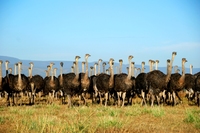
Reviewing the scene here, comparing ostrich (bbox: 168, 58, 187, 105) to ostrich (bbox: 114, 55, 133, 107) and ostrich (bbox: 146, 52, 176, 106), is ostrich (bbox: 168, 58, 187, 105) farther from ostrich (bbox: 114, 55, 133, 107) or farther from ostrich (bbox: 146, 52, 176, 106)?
ostrich (bbox: 114, 55, 133, 107)

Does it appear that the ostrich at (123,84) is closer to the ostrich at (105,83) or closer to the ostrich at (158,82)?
the ostrich at (105,83)

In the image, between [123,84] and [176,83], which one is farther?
[123,84]

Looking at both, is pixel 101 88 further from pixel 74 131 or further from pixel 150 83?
pixel 74 131

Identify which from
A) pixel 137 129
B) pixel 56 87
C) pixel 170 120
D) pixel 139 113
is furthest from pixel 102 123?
pixel 56 87

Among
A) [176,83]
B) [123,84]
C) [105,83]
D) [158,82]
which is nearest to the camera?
[176,83]

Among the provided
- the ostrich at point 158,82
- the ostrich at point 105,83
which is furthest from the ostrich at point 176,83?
the ostrich at point 105,83

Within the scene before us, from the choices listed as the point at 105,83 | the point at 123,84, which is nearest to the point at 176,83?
the point at 123,84

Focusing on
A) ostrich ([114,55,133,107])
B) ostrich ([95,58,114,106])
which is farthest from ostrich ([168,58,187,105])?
ostrich ([95,58,114,106])

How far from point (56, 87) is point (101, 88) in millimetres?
5117

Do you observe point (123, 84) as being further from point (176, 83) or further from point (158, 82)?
point (176, 83)

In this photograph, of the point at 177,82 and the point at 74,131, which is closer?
the point at 74,131

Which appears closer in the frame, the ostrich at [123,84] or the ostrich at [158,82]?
the ostrich at [158,82]

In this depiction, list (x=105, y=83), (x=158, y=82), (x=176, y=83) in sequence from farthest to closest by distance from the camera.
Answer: (x=105, y=83), (x=158, y=82), (x=176, y=83)

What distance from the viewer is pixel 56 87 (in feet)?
81.8
